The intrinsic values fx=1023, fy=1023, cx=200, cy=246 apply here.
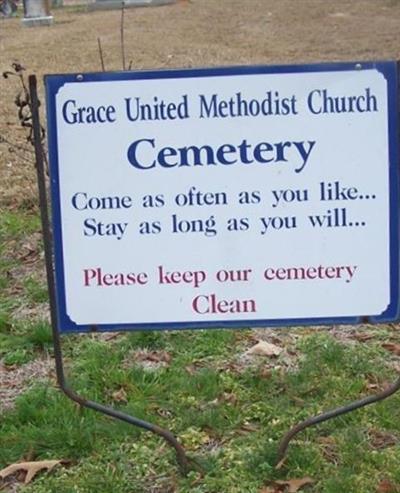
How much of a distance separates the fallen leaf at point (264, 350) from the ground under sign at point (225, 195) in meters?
0.95

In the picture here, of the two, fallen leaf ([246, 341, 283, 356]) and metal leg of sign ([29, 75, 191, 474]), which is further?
fallen leaf ([246, 341, 283, 356])

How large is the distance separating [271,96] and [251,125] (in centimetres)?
10

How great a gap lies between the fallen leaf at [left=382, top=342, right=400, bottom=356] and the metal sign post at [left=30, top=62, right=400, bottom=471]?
0.93 meters

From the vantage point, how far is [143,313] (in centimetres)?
319

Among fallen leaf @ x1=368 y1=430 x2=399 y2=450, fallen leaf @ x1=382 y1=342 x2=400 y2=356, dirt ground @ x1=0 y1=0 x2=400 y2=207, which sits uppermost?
dirt ground @ x1=0 y1=0 x2=400 y2=207

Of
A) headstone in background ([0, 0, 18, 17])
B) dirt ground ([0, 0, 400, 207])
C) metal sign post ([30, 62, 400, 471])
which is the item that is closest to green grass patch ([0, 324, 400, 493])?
metal sign post ([30, 62, 400, 471])

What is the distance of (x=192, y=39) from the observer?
16031 mm

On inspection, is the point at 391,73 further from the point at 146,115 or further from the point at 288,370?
the point at 288,370

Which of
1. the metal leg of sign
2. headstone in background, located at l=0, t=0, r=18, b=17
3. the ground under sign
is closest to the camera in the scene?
the ground under sign

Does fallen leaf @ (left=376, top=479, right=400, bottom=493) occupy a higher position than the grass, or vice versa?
the grass

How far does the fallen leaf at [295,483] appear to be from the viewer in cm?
316

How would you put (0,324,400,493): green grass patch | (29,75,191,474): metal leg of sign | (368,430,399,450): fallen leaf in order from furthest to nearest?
(368,430,399,450): fallen leaf < (0,324,400,493): green grass patch < (29,75,191,474): metal leg of sign

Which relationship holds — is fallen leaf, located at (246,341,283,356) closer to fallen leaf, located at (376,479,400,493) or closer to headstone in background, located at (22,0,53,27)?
fallen leaf, located at (376,479,400,493)

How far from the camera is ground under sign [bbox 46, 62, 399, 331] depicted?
302 centimetres
